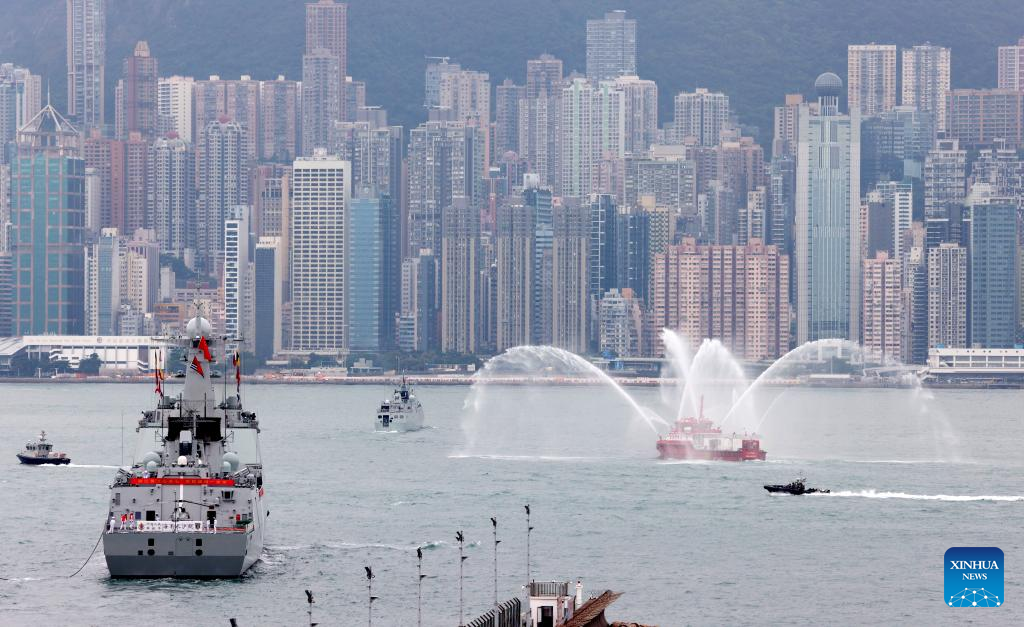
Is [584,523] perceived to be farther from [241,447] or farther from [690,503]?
[241,447]

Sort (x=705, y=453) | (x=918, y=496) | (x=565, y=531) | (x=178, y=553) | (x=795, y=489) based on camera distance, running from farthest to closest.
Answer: (x=705, y=453) < (x=918, y=496) < (x=795, y=489) < (x=565, y=531) < (x=178, y=553)

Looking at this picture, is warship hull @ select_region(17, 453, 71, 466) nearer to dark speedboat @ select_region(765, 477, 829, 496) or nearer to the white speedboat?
the white speedboat

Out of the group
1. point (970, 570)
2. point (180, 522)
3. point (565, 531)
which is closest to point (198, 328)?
A: point (180, 522)

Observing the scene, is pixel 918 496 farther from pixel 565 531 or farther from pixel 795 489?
pixel 565 531

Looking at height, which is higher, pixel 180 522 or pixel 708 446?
pixel 180 522

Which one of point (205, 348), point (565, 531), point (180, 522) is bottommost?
point (565, 531)

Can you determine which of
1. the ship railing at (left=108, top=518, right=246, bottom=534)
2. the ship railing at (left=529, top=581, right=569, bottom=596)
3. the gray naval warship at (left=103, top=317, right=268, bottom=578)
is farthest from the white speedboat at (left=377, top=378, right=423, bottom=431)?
the ship railing at (left=529, top=581, right=569, bottom=596)
